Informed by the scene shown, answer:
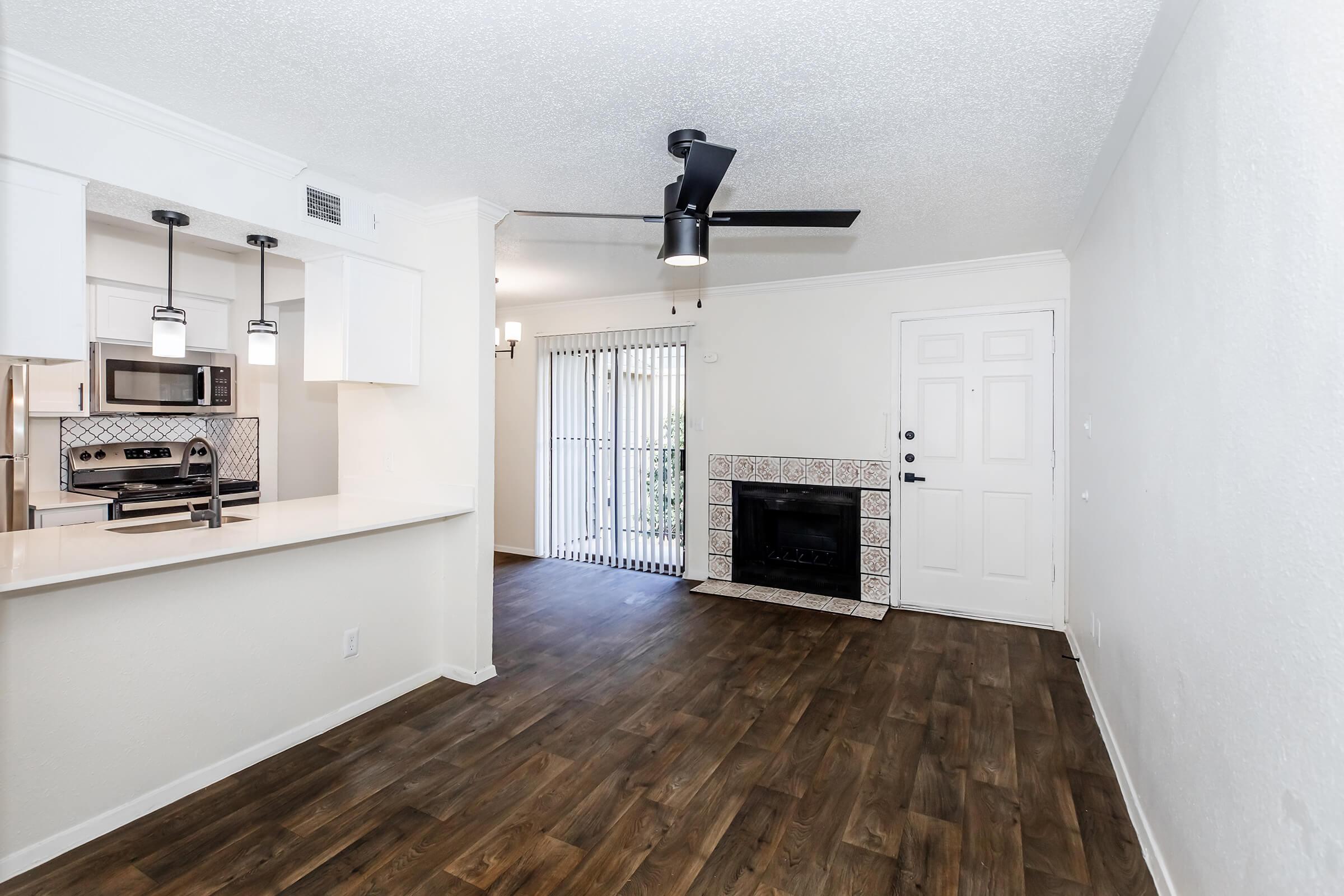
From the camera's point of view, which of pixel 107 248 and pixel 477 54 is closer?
pixel 477 54

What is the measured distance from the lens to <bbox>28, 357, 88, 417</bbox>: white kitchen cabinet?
3.72 meters

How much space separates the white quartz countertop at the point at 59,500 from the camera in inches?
143

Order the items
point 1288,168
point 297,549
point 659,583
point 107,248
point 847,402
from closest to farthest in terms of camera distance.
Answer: point 1288,168, point 297,549, point 107,248, point 847,402, point 659,583

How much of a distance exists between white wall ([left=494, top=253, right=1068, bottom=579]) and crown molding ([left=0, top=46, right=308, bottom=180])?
3219 millimetres

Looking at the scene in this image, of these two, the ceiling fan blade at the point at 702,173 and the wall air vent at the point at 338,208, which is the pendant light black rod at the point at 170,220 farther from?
the ceiling fan blade at the point at 702,173

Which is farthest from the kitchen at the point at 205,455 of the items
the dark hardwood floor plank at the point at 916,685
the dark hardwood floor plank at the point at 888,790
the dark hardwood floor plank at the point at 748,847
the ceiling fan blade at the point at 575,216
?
the dark hardwood floor plank at the point at 916,685

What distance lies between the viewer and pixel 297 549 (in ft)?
8.93

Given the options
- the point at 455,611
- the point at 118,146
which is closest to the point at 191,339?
the point at 118,146

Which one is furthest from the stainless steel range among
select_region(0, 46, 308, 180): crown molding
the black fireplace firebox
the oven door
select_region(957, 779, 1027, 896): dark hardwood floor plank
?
select_region(957, 779, 1027, 896): dark hardwood floor plank

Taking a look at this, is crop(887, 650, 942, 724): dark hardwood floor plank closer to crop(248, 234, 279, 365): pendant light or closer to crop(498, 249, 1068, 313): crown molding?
crop(498, 249, 1068, 313): crown molding

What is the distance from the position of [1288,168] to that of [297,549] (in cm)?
323

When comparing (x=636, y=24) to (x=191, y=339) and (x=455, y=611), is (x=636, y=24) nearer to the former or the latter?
(x=455, y=611)

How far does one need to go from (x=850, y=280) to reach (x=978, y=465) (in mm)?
1602

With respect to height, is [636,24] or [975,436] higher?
[636,24]
